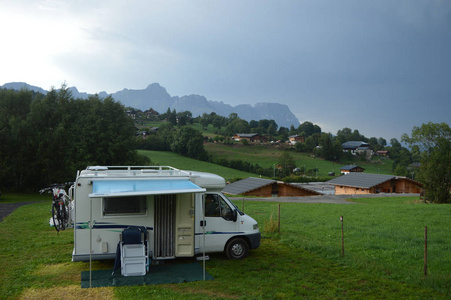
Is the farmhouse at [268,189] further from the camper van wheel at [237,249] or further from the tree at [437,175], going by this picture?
the camper van wheel at [237,249]

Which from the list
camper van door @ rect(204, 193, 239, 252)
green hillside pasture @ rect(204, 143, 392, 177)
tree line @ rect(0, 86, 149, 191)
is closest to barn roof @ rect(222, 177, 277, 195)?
tree line @ rect(0, 86, 149, 191)

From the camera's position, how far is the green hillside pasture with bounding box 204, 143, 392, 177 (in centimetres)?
9102

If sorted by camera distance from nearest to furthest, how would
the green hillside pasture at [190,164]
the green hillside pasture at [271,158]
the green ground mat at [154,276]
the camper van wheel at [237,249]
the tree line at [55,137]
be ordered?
the green ground mat at [154,276], the camper van wheel at [237,249], the tree line at [55,137], the green hillside pasture at [190,164], the green hillside pasture at [271,158]

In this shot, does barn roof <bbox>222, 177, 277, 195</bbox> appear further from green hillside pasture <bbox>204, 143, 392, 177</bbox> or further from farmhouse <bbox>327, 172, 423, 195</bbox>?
green hillside pasture <bbox>204, 143, 392, 177</bbox>

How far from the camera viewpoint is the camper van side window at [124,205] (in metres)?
8.97

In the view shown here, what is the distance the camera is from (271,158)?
95438mm

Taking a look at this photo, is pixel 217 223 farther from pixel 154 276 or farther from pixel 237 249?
pixel 154 276

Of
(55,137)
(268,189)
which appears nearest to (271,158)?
(268,189)

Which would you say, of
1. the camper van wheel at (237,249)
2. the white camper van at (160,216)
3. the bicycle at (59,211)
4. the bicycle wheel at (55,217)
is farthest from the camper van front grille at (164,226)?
the bicycle wheel at (55,217)

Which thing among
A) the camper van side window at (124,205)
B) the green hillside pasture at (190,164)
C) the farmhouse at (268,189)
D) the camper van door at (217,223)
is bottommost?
the farmhouse at (268,189)

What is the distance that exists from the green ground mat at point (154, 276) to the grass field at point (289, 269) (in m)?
0.28

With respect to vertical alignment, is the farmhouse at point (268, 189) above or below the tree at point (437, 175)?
below

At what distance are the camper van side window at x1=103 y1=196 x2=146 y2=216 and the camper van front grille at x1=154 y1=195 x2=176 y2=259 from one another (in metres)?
0.42

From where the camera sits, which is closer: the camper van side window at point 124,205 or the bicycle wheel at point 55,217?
the camper van side window at point 124,205
